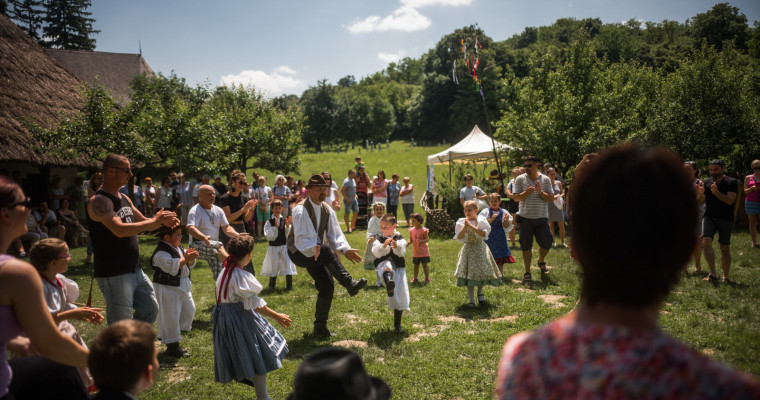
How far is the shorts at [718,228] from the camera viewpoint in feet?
25.1

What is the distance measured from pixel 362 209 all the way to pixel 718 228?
38.2 ft

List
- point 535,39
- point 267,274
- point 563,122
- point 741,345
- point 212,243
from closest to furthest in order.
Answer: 1. point 741,345
2. point 212,243
3. point 267,274
4. point 563,122
5. point 535,39

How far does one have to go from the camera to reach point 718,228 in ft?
25.4

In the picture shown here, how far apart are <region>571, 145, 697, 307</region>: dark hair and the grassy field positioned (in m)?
3.66

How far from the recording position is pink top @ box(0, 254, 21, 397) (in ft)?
6.66

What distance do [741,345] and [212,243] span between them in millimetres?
6892

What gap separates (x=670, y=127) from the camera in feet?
56.7

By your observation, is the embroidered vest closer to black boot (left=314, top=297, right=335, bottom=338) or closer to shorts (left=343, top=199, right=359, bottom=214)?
black boot (left=314, top=297, right=335, bottom=338)

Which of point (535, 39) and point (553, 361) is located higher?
point (535, 39)

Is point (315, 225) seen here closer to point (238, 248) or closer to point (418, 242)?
point (238, 248)

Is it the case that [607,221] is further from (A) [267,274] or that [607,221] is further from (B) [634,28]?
(B) [634,28]

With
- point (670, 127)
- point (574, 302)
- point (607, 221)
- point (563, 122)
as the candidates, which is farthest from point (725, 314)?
point (670, 127)

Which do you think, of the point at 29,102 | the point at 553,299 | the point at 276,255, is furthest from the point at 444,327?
the point at 29,102

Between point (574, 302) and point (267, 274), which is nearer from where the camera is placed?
point (574, 302)
